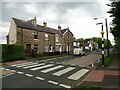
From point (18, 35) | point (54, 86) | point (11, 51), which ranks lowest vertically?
point (54, 86)

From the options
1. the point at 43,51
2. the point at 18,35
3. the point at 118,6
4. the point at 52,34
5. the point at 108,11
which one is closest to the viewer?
the point at 118,6

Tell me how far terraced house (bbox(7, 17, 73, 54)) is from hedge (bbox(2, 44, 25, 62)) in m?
6.84

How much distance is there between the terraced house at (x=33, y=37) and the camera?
130 feet

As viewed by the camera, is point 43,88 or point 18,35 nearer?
point 43,88

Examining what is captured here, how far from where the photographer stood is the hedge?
91.9 ft

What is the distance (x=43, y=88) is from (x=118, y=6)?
1189cm

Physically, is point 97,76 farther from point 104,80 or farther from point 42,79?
point 42,79

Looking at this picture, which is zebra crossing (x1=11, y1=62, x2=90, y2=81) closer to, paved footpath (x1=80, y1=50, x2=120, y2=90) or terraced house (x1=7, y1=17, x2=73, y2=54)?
paved footpath (x1=80, y1=50, x2=120, y2=90)

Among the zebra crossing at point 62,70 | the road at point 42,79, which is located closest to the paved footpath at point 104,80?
the road at point 42,79

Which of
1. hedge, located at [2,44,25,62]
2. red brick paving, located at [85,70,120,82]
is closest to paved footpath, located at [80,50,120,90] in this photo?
red brick paving, located at [85,70,120,82]

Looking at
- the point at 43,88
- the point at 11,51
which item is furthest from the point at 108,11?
the point at 43,88

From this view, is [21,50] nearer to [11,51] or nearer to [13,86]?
[11,51]

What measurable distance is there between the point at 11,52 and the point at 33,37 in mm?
14387

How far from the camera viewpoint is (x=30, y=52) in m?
40.1
